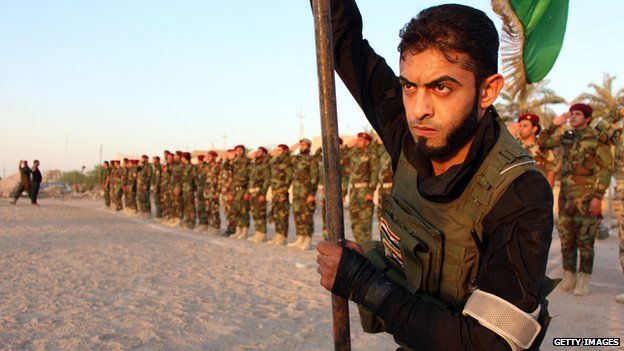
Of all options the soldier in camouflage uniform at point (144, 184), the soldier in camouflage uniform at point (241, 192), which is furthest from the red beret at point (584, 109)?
the soldier in camouflage uniform at point (144, 184)

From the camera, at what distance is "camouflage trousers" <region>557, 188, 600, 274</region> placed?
5527mm

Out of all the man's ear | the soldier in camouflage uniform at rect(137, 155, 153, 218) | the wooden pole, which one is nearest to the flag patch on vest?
the wooden pole

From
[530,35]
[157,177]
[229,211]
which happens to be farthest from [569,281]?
[157,177]

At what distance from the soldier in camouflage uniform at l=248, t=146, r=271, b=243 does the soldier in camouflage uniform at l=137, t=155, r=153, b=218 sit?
681 centimetres

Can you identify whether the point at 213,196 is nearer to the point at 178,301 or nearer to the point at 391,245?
the point at 178,301

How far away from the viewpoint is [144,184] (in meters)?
16.2

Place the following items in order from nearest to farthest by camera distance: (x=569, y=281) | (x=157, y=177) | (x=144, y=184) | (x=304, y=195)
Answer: (x=569, y=281), (x=304, y=195), (x=157, y=177), (x=144, y=184)

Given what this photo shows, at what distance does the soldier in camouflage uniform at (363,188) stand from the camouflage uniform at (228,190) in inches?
152

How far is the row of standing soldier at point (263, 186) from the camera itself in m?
8.41

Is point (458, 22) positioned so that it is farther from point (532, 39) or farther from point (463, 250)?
point (532, 39)

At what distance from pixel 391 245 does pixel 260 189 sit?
30.3 feet

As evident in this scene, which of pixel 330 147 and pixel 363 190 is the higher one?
pixel 330 147

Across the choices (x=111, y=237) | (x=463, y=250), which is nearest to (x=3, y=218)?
(x=111, y=237)

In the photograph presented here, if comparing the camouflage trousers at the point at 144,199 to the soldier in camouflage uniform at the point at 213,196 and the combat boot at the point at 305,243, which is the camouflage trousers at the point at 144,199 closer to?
the soldier in camouflage uniform at the point at 213,196
